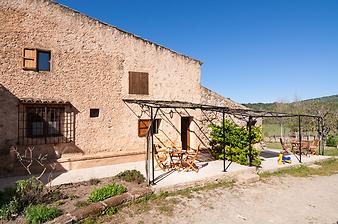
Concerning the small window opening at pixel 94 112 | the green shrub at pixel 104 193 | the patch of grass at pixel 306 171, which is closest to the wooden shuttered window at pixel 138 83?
the small window opening at pixel 94 112

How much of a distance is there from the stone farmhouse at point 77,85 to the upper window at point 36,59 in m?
0.03

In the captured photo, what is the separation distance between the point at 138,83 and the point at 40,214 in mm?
7446

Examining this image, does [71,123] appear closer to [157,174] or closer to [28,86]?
[28,86]

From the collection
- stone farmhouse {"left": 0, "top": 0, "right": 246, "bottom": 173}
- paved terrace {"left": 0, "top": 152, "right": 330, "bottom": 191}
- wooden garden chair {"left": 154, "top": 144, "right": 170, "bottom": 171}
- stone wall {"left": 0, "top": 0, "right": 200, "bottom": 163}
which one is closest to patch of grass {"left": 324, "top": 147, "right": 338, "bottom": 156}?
paved terrace {"left": 0, "top": 152, "right": 330, "bottom": 191}

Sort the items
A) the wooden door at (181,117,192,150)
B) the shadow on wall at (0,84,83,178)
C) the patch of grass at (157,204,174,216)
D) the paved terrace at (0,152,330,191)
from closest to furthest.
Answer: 1. the patch of grass at (157,204,174,216)
2. the paved terrace at (0,152,330,191)
3. the shadow on wall at (0,84,83,178)
4. the wooden door at (181,117,192,150)

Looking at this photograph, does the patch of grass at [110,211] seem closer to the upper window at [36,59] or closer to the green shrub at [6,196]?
the green shrub at [6,196]

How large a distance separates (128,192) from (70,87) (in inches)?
213

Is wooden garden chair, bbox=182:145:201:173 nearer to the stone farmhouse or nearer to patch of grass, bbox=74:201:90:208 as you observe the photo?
the stone farmhouse

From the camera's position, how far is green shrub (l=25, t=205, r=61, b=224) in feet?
16.7

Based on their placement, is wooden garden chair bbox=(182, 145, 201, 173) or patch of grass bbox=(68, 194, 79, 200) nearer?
patch of grass bbox=(68, 194, 79, 200)

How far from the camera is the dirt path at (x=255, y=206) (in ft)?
18.9

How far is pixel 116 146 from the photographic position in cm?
1101

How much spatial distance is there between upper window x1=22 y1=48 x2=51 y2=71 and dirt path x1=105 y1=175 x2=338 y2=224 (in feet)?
21.8

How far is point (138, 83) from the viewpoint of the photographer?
11594 millimetres
